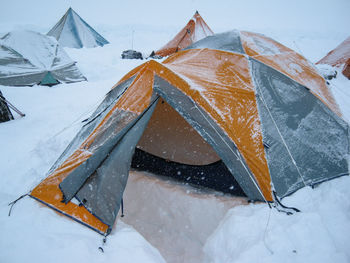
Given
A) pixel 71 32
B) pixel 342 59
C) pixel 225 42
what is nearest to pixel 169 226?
pixel 225 42

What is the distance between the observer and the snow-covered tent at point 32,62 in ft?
21.9

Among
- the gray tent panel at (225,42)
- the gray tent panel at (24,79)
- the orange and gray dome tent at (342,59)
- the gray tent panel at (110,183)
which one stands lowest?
the gray tent panel at (24,79)

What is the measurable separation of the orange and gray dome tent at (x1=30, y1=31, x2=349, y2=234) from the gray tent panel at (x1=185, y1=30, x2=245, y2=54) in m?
0.03

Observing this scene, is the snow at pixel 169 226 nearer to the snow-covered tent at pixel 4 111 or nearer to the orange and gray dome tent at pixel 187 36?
the snow-covered tent at pixel 4 111

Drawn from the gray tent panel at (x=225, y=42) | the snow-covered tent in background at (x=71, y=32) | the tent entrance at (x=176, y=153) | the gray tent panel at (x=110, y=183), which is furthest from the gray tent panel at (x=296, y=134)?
the snow-covered tent in background at (x=71, y=32)

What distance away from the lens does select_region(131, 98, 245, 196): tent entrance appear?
11.0 ft

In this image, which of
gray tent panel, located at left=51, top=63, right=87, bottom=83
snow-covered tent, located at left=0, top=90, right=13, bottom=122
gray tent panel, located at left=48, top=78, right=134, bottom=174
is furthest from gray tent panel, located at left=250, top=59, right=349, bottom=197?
gray tent panel, located at left=51, top=63, right=87, bottom=83

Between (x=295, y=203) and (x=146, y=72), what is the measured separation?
2.38 metres

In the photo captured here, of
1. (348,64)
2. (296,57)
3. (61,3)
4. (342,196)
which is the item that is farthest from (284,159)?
(61,3)

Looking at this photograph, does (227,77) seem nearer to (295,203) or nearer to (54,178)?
(295,203)

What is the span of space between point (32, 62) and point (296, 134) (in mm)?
7726

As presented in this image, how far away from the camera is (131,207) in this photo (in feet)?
9.74

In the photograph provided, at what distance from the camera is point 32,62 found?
700 cm

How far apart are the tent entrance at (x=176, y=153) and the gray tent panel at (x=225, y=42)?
1.31m
